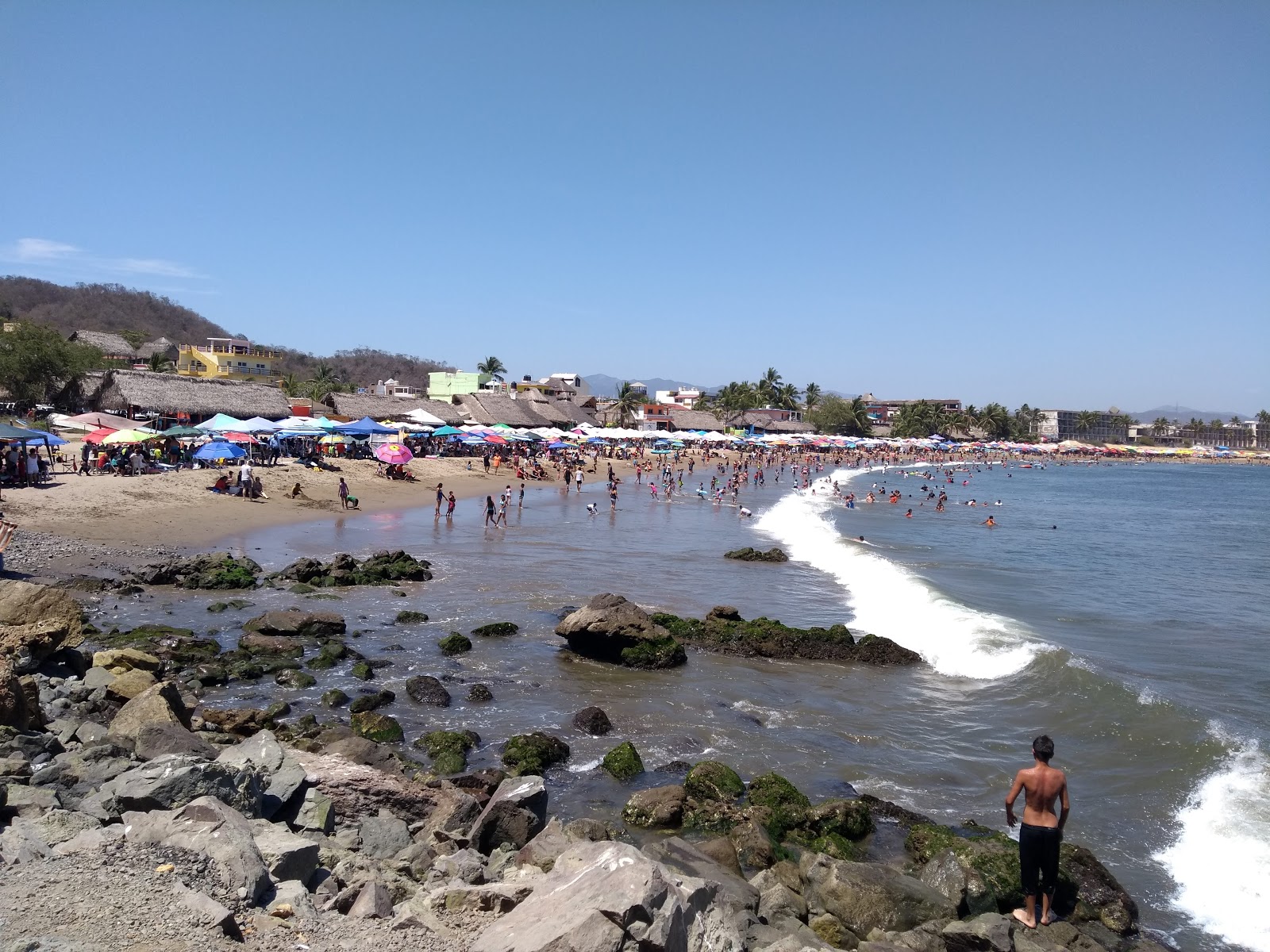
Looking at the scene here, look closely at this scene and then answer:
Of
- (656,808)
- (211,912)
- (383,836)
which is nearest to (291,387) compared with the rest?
(656,808)

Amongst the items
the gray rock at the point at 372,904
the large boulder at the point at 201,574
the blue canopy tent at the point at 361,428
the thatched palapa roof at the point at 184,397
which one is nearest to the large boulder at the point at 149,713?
the gray rock at the point at 372,904

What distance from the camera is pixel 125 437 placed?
92.0 feet

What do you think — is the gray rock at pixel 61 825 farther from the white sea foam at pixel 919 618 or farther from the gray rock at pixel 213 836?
the white sea foam at pixel 919 618

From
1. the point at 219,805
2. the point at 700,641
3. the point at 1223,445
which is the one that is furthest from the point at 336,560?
the point at 1223,445

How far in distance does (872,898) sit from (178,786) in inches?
203

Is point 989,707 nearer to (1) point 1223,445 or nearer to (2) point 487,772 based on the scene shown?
(2) point 487,772

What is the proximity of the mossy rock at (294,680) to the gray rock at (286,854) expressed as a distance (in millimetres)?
6042

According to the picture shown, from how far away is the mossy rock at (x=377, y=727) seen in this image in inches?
383

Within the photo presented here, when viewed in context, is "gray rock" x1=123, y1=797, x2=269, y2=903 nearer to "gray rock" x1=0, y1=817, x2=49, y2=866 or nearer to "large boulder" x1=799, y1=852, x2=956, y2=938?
"gray rock" x1=0, y1=817, x2=49, y2=866

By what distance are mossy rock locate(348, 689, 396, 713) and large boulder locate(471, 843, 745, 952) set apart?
19.4ft

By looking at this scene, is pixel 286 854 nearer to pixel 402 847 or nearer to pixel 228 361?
pixel 402 847

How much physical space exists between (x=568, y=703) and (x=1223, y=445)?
18546 cm

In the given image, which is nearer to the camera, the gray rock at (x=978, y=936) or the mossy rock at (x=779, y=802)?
the gray rock at (x=978, y=936)

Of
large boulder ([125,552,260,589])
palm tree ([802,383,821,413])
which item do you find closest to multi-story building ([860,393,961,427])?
palm tree ([802,383,821,413])
